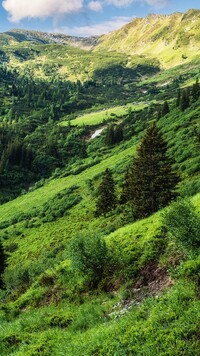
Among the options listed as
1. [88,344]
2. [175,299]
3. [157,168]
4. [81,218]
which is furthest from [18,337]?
[81,218]

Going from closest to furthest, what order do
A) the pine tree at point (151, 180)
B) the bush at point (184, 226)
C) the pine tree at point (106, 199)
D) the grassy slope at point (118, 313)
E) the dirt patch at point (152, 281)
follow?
the grassy slope at point (118, 313) < the bush at point (184, 226) < the dirt patch at point (152, 281) < the pine tree at point (151, 180) < the pine tree at point (106, 199)

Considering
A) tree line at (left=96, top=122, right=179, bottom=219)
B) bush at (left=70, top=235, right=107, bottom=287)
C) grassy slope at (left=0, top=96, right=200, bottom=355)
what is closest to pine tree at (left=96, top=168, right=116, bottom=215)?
grassy slope at (left=0, top=96, right=200, bottom=355)

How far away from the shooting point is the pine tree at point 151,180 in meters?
39.8

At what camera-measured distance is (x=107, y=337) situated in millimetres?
13312

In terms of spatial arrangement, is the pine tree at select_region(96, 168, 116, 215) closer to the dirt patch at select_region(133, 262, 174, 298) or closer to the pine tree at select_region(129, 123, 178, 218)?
the pine tree at select_region(129, 123, 178, 218)

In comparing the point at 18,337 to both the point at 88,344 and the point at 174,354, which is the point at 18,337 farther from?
the point at 174,354

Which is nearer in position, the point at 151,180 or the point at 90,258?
the point at 90,258

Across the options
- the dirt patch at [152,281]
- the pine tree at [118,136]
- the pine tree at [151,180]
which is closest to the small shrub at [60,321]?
the dirt patch at [152,281]

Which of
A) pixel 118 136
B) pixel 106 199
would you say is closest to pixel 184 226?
pixel 106 199

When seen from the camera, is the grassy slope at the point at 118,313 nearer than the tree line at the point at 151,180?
Yes

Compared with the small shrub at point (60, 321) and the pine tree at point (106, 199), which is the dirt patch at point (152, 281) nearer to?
the small shrub at point (60, 321)

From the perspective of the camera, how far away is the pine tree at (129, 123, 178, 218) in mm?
39844

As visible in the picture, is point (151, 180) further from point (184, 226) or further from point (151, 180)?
point (184, 226)

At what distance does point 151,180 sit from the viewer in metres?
40.6
